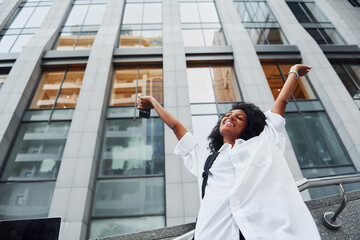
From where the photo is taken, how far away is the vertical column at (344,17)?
12605mm

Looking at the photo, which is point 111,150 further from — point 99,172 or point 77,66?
point 77,66

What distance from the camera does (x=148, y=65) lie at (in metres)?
12.0

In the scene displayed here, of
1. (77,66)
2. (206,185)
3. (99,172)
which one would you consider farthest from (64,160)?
(206,185)

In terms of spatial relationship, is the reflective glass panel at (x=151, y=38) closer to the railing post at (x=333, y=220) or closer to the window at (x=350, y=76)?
the window at (x=350, y=76)

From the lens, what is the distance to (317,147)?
9.38 metres

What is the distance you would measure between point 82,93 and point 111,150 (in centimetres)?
312

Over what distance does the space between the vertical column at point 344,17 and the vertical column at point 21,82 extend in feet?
59.3

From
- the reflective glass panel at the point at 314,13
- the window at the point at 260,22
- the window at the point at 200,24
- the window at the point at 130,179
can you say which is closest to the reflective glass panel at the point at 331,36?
the reflective glass panel at the point at 314,13

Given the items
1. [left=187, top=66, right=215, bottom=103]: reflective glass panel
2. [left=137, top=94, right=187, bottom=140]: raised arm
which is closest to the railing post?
[left=137, top=94, right=187, bottom=140]: raised arm

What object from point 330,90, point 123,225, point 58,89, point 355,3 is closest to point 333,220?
point 123,225

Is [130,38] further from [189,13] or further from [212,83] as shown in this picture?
[212,83]

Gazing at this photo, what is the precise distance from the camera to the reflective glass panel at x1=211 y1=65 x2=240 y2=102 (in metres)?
10.9

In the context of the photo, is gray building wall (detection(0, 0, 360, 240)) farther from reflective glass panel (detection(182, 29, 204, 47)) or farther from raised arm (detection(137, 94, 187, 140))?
raised arm (detection(137, 94, 187, 140))

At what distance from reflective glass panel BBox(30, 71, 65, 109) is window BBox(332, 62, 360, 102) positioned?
15.9 m
